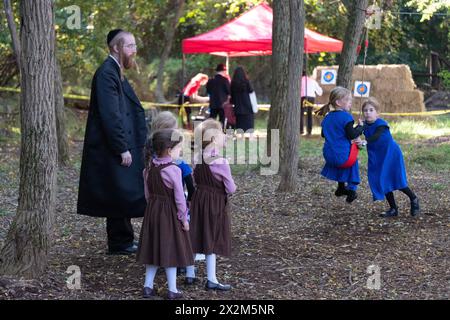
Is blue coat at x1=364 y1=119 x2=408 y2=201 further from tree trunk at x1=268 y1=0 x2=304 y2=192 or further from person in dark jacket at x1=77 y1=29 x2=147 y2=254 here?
person in dark jacket at x1=77 y1=29 x2=147 y2=254

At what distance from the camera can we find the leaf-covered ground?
5.79 metres

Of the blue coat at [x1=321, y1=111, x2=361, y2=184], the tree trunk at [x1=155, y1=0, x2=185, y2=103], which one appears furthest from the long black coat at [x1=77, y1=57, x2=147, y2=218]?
the tree trunk at [x1=155, y1=0, x2=185, y2=103]

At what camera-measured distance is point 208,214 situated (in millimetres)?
5938

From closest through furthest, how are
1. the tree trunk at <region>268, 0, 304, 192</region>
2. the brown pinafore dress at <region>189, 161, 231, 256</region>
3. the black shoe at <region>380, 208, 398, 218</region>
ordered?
the brown pinafore dress at <region>189, 161, 231, 256</region> → the black shoe at <region>380, 208, 398, 218</region> → the tree trunk at <region>268, 0, 304, 192</region>

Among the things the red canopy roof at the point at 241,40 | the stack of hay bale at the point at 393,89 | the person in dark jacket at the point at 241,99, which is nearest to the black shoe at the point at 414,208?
the person in dark jacket at the point at 241,99

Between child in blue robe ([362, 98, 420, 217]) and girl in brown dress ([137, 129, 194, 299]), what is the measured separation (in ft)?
11.4

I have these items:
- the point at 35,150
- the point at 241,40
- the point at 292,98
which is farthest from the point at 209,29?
the point at 35,150

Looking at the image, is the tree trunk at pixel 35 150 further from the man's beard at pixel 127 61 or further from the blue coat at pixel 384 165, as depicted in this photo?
the blue coat at pixel 384 165

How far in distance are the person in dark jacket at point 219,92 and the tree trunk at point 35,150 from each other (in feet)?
38.8

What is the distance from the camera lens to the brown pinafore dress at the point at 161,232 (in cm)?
554

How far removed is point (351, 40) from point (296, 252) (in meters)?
4.30

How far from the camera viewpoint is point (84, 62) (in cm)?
2130

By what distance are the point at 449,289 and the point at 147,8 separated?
2235cm

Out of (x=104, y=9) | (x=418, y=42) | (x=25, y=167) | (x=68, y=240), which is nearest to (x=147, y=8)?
(x=104, y=9)
